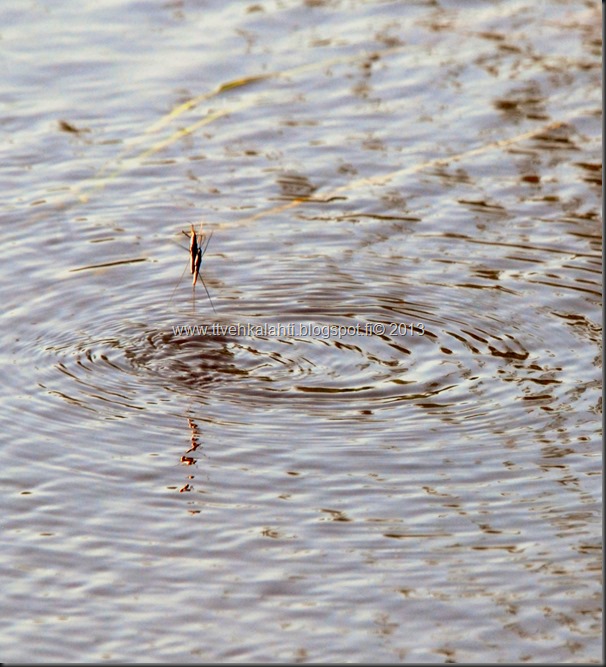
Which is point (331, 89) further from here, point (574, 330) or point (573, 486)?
point (573, 486)

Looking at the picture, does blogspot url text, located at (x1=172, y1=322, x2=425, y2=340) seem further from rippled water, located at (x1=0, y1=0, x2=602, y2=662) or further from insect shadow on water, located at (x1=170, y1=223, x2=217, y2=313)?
insect shadow on water, located at (x1=170, y1=223, x2=217, y2=313)

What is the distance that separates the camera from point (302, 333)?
6.34 meters

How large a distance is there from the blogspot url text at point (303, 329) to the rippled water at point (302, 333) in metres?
0.02

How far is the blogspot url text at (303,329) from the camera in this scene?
6312 millimetres

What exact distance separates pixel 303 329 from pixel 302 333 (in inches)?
1.3

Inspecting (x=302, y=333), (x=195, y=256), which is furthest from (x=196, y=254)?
(x=302, y=333)

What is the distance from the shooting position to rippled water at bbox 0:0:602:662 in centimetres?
454

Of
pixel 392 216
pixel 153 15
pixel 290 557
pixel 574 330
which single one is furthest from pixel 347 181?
pixel 290 557

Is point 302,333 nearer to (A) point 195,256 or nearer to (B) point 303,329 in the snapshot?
(B) point 303,329

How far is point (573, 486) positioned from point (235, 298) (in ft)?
7.22

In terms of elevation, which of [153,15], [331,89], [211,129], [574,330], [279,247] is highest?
[153,15]

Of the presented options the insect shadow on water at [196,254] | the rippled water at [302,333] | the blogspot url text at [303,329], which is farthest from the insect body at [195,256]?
the blogspot url text at [303,329]

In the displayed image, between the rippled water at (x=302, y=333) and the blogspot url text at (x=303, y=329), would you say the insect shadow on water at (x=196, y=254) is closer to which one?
the rippled water at (x=302, y=333)

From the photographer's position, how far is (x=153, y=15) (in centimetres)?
1017
